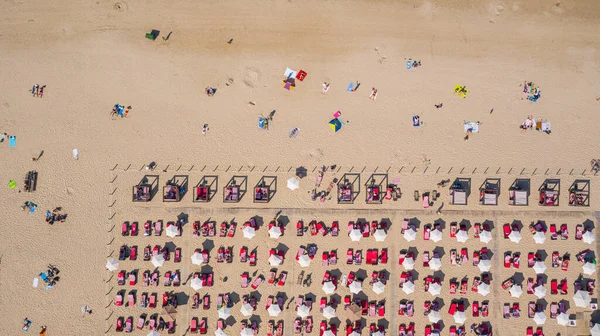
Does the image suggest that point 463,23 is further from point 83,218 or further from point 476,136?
point 83,218

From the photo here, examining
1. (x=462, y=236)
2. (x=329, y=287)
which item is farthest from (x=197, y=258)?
(x=462, y=236)

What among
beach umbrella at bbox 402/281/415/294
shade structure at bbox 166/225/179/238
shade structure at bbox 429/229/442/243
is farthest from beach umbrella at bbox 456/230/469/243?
shade structure at bbox 166/225/179/238

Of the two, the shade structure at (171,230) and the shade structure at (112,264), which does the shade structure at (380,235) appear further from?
the shade structure at (112,264)

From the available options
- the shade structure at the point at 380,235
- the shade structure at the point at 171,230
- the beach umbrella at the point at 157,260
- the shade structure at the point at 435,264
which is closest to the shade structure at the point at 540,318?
the shade structure at the point at 435,264

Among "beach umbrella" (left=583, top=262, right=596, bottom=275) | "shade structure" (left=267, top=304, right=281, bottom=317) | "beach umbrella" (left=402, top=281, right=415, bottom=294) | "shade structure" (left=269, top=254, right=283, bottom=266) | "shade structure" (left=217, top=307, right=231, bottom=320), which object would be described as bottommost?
"shade structure" (left=217, top=307, right=231, bottom=320)

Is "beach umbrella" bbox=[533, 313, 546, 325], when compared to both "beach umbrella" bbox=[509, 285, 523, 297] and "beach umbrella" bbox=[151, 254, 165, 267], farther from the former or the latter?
"beach umbrella" bbox=[151, 254, 165, 267]
